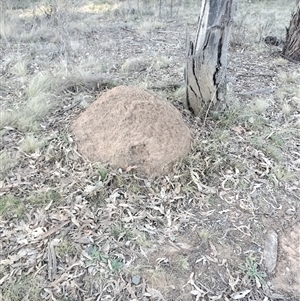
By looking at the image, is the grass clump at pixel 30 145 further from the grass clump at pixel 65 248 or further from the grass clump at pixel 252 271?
the grass clump at pixel 252 271

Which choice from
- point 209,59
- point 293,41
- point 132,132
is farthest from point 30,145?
point 293,41

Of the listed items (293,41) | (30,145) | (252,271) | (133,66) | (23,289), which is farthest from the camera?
(293,41)

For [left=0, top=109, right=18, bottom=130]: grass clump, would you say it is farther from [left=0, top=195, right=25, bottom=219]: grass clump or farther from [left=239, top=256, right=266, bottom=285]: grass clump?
[left=239, top=256, right=266, bottom=285]: grass clump

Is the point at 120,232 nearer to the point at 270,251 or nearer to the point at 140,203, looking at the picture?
the point at 140,203

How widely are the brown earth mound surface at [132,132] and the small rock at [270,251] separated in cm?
93

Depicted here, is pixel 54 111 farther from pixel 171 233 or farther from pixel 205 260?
pixel 205 260

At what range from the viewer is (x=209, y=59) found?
3.30 m

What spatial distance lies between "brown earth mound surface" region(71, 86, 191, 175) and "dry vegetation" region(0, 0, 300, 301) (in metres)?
0.10

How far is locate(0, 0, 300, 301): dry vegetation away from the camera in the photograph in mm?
2172

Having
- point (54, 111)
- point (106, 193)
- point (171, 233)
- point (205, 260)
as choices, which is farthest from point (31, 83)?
point (205, 260)

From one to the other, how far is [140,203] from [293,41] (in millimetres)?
4503

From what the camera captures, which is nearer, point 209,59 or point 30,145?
point 30,145

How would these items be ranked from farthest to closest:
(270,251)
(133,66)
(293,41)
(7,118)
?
(293,41) → (133,66) → (7,118) → (270,251)

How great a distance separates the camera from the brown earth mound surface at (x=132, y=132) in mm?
2779
